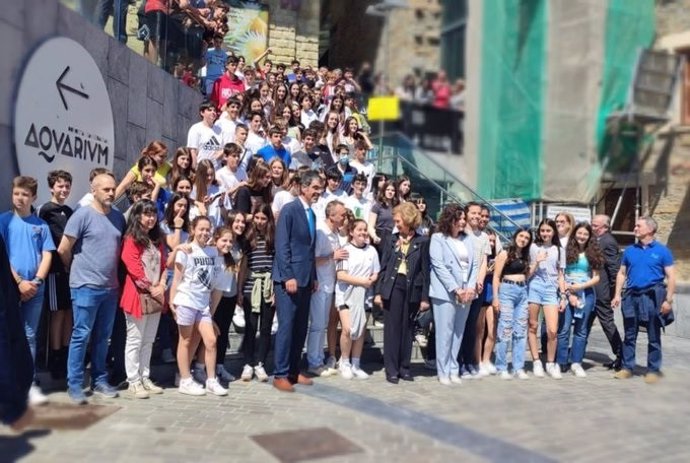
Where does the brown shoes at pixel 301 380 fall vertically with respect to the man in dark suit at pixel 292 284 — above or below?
below

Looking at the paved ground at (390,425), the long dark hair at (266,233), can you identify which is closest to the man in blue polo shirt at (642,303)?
the paved ground at (390,425)

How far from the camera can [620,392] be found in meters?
6.39

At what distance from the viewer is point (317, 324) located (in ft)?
21.5

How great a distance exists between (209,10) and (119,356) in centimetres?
855

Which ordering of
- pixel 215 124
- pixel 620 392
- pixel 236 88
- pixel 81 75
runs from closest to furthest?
pixel 620 392
pixel 81 75
pixel 215 124
pixel 236 88

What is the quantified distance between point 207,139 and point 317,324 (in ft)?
10.6

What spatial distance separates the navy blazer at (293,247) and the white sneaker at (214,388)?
3.30 ft

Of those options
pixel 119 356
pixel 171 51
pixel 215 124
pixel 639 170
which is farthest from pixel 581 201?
pixel 171 51

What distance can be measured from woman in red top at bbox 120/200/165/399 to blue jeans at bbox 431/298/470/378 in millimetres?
2644

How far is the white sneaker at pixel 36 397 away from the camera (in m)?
4.90

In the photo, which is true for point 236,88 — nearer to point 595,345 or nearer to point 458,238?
point 458,238

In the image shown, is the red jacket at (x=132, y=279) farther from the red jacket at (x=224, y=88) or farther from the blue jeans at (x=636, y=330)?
the red jacket at (x=224, y=88)

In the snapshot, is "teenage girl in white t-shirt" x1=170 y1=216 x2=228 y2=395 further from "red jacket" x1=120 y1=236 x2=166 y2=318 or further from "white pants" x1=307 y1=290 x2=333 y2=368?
"white pants" x1=307 y1=290 x2=333 y2=368

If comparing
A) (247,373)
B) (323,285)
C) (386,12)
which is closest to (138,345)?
(247,373)
